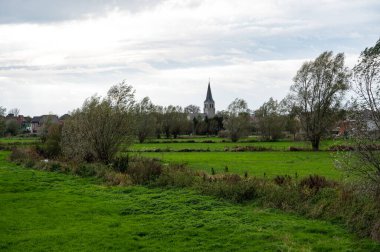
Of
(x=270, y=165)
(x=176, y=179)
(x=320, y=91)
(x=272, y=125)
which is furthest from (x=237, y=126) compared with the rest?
(x=176, y=179)

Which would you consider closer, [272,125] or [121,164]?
[121,164]

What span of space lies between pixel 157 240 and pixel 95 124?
19642 mm

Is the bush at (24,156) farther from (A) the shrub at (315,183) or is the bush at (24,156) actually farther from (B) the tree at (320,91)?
(B) the tree at (320,91)

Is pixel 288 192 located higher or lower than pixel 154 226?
higher

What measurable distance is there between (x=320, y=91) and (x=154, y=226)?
185 feet

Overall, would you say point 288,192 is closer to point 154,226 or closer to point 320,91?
point 154,226

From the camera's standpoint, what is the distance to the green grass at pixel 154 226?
1075 centimetres

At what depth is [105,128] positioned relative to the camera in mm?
29812

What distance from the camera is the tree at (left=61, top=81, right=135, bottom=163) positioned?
1171 inches

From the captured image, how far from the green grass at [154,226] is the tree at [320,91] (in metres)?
49.2

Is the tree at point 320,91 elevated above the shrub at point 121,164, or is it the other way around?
the tree at point 320,91

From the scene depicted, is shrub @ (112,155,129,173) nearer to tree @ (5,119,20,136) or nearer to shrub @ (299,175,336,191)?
shrub @ (299,175,336,191)

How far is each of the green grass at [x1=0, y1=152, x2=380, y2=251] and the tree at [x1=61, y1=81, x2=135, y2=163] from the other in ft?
38.0

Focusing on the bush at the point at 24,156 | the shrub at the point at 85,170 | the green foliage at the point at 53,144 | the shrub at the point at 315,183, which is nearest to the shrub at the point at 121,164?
the shrub at the point at 85,170
